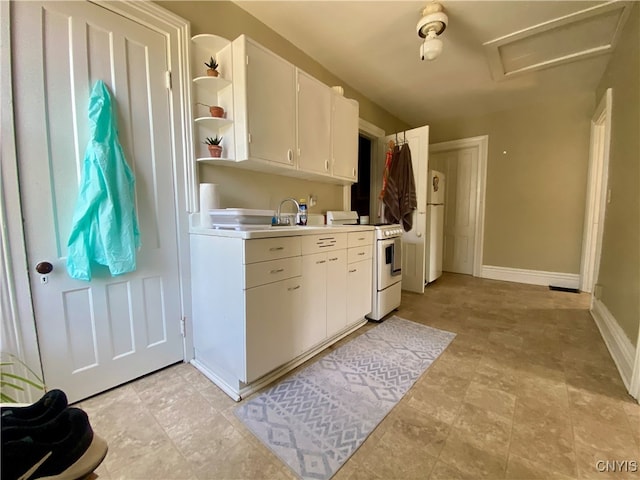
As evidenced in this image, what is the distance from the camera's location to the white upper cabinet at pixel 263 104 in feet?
5.95

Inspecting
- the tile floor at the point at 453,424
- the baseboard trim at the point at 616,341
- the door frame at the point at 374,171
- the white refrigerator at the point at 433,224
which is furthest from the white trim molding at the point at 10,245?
the white refrigerator at the point at 433,224

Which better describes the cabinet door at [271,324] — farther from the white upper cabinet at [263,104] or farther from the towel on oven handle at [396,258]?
the towel on oven handle at [396,258]

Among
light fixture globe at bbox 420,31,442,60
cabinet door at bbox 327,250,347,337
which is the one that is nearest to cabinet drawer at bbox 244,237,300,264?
cabinet door at bbox 327,250,347,337

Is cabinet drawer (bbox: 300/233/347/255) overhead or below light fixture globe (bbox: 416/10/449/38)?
below

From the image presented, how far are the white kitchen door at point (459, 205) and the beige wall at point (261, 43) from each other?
2.71m

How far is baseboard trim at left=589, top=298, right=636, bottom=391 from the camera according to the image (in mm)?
1683

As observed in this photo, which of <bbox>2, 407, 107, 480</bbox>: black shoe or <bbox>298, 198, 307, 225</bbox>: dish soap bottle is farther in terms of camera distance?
<bbox>298, 198, 307, 225</bbox>: dish soap bottle

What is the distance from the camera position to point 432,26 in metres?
2.03

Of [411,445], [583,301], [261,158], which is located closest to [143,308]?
[261,158]

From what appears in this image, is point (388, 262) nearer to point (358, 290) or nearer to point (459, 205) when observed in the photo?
point (358, 290)

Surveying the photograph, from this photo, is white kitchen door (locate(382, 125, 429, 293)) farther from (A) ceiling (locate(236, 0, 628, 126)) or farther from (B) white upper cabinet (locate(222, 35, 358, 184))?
(B) white upper cabinet (locate(222, 35, 358, 184))

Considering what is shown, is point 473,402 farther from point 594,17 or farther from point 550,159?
point 550,159

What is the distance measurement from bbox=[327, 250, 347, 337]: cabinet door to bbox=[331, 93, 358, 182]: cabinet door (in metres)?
0.98

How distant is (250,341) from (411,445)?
0.94m
